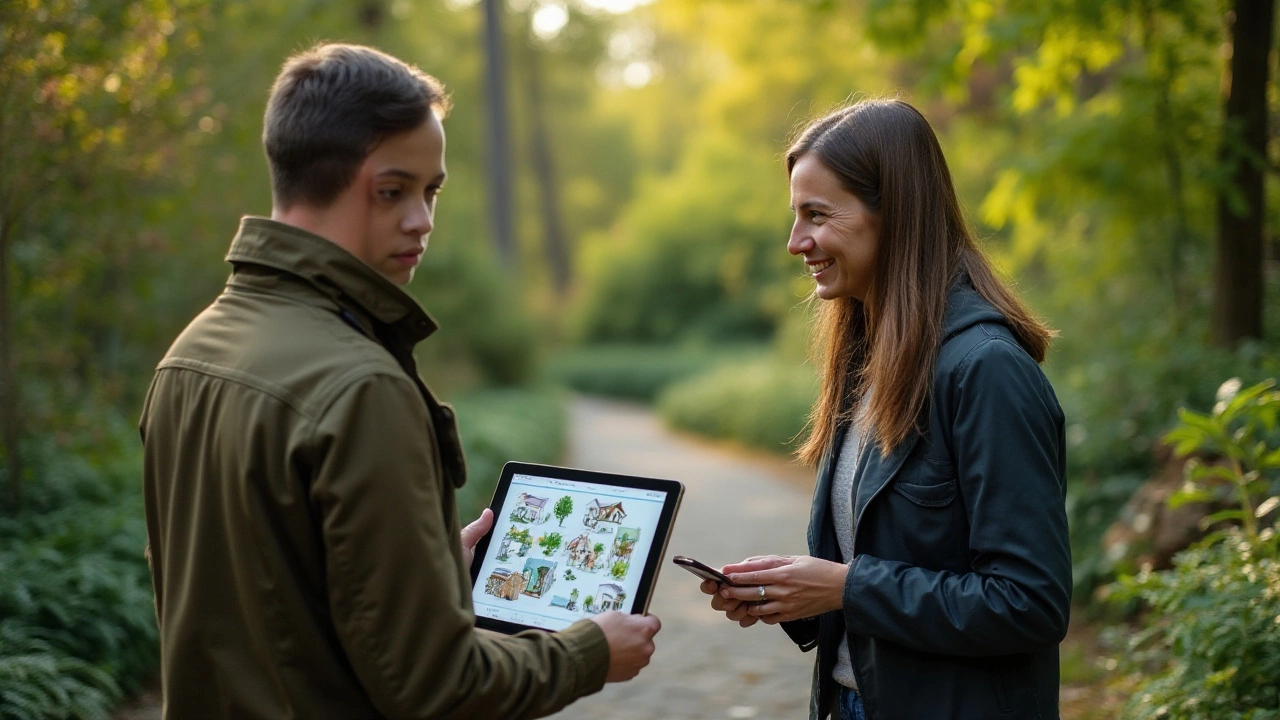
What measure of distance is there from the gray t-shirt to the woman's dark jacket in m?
0.11

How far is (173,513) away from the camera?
186 cm

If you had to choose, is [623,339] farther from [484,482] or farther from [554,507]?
[554,507]

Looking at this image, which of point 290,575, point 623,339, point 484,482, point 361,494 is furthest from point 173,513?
point 623,339

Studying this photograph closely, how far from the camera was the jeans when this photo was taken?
7.94 feet

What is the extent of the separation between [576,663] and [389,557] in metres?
0.43

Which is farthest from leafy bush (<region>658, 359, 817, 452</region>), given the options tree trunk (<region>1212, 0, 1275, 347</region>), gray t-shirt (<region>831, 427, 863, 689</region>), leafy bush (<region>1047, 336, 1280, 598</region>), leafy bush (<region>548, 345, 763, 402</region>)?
gray t-shirt (<region>831, 427, 863, 689</region>)

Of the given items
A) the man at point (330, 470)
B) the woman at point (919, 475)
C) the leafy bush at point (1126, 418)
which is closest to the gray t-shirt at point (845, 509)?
the woman at point (919, 475)

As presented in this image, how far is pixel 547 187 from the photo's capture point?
39531 millimetres

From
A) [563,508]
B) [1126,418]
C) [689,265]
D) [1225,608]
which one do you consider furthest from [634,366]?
[563,508]

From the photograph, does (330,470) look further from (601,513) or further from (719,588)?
(719,588)

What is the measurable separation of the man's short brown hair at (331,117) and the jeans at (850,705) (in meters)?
1.58

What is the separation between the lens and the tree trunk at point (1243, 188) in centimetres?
612

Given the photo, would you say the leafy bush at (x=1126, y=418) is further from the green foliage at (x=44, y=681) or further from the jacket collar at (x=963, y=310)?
the green foliage at (x=44, y=681)

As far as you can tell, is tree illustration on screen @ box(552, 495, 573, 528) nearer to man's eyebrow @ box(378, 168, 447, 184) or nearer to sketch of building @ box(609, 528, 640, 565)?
sketch of building @ box(609, 528, 640, 565)
